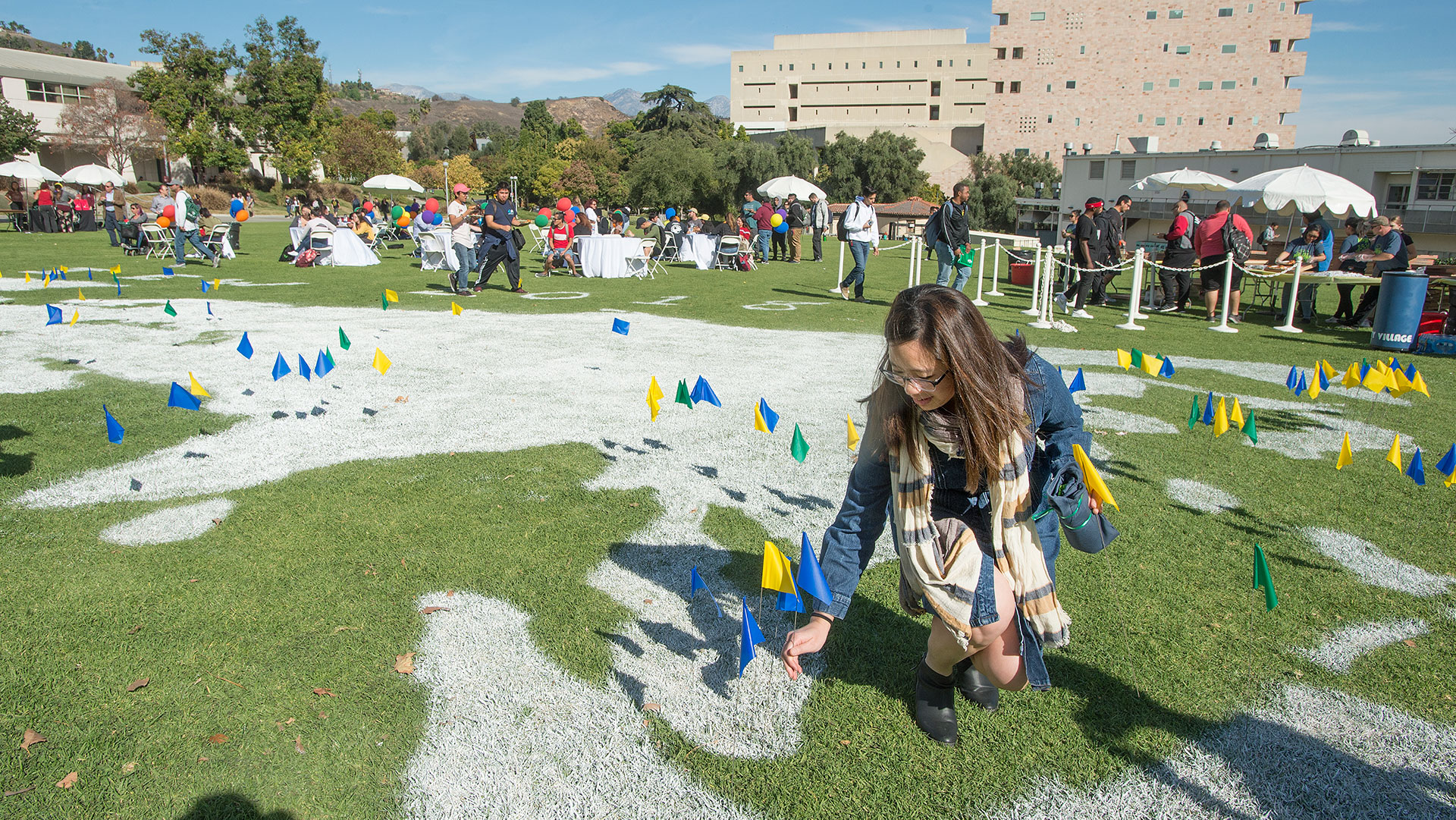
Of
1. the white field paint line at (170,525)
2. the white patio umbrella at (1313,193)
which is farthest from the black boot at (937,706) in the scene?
the white patio umbrella at (1313,193)

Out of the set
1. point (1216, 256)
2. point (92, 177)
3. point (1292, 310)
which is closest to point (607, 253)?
point (1216, 256)

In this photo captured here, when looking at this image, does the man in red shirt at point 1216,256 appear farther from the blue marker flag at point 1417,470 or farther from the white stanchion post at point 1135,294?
the blue marker flag at point 1417,470

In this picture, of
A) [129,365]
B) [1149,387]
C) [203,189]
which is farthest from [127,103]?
[1149,387]

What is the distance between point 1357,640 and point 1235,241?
10.9m

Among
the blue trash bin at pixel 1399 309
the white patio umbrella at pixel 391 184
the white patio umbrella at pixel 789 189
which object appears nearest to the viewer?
the blue trash bin at pixel 1399 309

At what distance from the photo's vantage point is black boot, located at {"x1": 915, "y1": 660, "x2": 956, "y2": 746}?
2686mm

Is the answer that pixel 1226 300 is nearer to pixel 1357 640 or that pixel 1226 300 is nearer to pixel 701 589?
pixel 1357 640

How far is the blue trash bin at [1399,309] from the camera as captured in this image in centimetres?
988

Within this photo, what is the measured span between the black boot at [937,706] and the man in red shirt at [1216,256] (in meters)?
11.8

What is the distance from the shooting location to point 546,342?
9.38m

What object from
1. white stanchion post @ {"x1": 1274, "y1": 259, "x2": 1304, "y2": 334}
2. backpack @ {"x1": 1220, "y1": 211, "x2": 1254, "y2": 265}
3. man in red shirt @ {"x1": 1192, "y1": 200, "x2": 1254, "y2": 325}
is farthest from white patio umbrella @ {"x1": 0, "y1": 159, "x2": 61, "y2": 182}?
white stanchion post @ {"x1": 1274, "y1": 259, "x2": 1304, "y2": 334}

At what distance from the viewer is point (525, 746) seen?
2656mm

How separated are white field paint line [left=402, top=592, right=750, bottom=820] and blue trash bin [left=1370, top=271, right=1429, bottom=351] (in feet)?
36.6

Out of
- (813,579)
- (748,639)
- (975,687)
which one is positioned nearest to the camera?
(813,579)
